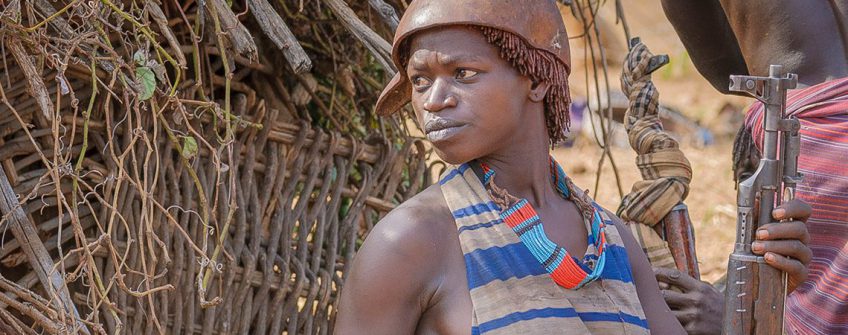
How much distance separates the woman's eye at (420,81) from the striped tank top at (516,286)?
0.19m

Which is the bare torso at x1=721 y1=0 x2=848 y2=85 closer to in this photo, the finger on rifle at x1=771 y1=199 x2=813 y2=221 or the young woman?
the finger on rifle at x1=771 y1=199 x2=813 y2=221

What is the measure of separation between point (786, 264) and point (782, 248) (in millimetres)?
35

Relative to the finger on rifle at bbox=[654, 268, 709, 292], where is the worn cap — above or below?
above

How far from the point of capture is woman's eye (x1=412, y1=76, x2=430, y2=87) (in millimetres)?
2293

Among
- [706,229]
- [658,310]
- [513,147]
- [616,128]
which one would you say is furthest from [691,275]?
[616,128]

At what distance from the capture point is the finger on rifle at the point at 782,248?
7.80 feet

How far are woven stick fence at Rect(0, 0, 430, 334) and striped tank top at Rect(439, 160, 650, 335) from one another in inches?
24.1

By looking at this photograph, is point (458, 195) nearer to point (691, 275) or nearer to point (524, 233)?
point (524, 233)

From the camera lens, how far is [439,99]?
2229 mm

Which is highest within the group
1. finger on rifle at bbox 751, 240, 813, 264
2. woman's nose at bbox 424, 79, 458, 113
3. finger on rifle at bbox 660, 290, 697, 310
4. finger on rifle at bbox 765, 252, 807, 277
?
woman's nose at bbox 424, 79, 458, 113

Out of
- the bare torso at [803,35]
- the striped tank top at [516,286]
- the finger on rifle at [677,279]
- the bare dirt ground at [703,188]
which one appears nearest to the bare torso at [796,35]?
the bare torso at [803,35]

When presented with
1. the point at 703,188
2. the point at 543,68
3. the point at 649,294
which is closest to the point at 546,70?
the point at 543,68

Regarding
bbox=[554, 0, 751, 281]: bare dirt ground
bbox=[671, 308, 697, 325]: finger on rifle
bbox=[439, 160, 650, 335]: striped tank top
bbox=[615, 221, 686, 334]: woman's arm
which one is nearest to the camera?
bbox=[439, 160, 650, 335]: striped tank top

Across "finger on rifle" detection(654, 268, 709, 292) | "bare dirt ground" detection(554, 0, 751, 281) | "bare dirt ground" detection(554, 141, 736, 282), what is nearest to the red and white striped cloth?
"finger on rifle" detection(654, 268, 709, 292)
